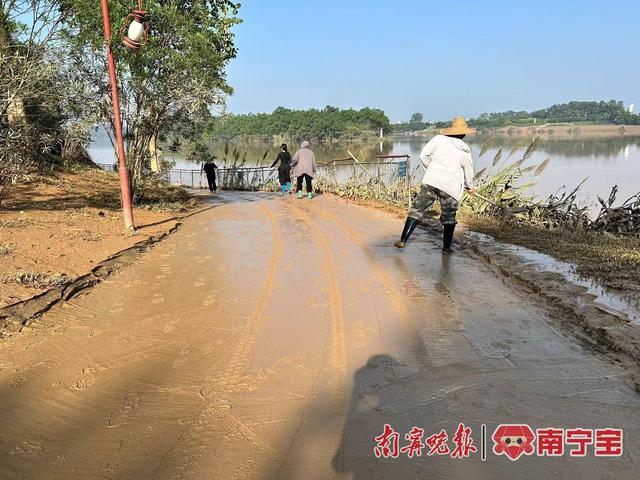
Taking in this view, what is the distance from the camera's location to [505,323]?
4.17 meters

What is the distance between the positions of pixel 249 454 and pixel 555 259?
5.35m

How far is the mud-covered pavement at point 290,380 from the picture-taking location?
2389mm

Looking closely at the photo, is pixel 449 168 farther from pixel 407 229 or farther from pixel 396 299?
pixel 396 299

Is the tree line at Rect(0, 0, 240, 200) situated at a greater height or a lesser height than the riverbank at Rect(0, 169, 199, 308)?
greater

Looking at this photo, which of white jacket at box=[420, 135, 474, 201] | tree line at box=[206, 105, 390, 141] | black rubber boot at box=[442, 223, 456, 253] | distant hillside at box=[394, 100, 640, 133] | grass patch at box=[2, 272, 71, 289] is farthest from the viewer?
tree line at box=[206, 105, 390, 141]

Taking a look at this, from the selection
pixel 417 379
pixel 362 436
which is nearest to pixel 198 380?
pixel 362 436

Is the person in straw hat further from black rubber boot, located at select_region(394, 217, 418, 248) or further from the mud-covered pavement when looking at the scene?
the mud-covered pavement

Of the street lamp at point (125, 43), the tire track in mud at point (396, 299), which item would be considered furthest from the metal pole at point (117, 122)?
the tire track in mud at point (396, 299)

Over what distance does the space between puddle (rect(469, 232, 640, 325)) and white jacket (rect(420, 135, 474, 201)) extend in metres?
1.27

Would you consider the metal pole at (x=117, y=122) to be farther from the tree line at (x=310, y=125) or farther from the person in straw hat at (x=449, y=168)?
the tree line at (x=310, y=125)

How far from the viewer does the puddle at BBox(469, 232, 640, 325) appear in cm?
432

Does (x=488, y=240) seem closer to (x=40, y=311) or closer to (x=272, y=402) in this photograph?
(x=272, y=402)

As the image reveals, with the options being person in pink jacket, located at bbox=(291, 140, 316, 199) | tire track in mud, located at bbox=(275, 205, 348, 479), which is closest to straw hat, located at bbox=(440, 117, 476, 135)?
tire track in mud, located at bbox=(275, 205, 348, 479)

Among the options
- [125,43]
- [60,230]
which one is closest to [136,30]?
[125,43]
